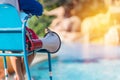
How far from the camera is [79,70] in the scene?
9.08 meters

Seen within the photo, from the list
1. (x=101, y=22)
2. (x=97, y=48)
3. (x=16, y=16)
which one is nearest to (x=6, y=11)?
(x=16, y=16)

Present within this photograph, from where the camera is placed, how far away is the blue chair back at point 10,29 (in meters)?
3.26

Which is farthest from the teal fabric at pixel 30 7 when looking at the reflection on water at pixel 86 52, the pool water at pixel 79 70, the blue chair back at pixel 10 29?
the reflection on water at pixel 86 52

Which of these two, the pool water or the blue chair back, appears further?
the pool water

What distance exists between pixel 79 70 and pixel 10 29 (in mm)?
5928

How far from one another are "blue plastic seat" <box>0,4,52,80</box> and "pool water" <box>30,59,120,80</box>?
4.29m

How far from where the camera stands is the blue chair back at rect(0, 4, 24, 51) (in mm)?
3256

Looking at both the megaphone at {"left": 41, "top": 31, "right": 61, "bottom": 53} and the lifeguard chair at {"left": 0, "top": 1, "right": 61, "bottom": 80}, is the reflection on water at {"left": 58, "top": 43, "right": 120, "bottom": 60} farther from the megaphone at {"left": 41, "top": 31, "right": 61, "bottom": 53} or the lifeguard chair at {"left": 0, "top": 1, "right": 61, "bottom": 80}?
the lifeguard chair at {"left": 0, "top": 1, "right": 61, "bottom": 80}

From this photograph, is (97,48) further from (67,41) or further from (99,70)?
(99,70)

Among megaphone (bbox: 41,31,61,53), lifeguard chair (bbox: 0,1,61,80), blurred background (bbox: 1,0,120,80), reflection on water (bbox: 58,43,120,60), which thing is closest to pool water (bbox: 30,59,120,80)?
reflection on water (bbox: 58,43,120,60)

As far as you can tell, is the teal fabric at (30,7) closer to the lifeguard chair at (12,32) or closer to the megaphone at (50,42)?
the megaphone at (50,42)

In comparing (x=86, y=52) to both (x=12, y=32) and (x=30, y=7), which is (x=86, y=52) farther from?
(x=12, y=32)

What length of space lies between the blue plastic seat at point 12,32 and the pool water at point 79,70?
4289mm

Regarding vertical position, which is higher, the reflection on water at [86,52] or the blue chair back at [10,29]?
the blue chair back at [10,29]
